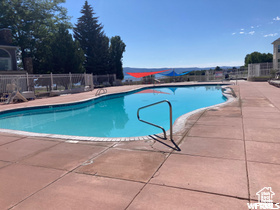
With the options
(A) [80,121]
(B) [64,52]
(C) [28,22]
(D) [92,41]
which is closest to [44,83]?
(B) [64,52]

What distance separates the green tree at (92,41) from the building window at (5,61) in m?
11.4

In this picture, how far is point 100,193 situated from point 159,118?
24.8ft

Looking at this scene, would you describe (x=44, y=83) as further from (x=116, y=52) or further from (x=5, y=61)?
(x=116, y=52)

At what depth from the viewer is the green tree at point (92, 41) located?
31.1 m

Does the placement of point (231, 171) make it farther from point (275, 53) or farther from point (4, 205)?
point (275, 53)

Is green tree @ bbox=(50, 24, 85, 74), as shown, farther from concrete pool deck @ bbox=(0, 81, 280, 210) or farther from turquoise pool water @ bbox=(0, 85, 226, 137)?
concrete pool deck @ bbox=(0, 81, 280, 210)

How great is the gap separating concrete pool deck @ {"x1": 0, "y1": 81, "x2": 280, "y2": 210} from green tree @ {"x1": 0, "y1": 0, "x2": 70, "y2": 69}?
23423mm

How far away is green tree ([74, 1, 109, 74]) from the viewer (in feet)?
102

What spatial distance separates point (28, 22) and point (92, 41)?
28.9ft

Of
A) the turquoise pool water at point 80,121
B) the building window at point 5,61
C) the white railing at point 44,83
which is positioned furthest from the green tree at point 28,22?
the turquoise pool water at point 80,121

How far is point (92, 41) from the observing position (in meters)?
31.7

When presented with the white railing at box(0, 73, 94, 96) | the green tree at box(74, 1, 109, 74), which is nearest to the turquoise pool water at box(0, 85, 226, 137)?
the white railing at box(0, 73, 94, 96)

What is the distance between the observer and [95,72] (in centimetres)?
3159

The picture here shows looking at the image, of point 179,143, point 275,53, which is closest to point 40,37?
point 179,143
